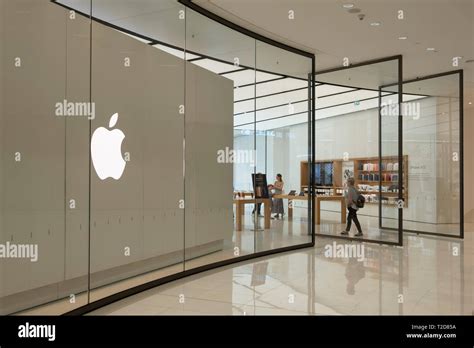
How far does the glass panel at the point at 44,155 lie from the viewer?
382 centimetres

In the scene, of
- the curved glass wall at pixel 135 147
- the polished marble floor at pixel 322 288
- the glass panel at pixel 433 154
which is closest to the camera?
the curved glass wall at pixel 135 147

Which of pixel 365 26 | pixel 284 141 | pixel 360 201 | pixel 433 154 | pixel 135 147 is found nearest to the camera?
pixel 135 147

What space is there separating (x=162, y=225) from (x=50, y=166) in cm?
228

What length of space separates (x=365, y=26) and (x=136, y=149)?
14.5 feet

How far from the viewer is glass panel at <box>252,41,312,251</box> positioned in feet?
25.6

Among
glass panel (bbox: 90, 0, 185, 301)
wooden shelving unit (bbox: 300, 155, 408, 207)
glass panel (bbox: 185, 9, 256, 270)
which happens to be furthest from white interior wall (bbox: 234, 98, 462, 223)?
glass panel (bbox: 90, 0, 185, 301)

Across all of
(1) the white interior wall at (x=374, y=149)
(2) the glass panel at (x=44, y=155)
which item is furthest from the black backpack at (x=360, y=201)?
(2) the glass panel at (x=44, y=155)

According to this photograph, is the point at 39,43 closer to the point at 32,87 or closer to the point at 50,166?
the point at 32,87

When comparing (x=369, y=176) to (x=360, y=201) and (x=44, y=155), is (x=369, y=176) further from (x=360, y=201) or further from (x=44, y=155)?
(x=44, y=155)

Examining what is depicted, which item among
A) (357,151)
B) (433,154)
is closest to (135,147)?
(357,151)

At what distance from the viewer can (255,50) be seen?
7.68 metres

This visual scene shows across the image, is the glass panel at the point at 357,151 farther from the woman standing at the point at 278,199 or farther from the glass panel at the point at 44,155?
the glass panel at the point at 44,155

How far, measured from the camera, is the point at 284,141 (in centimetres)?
827

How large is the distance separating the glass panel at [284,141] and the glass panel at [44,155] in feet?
12.1
